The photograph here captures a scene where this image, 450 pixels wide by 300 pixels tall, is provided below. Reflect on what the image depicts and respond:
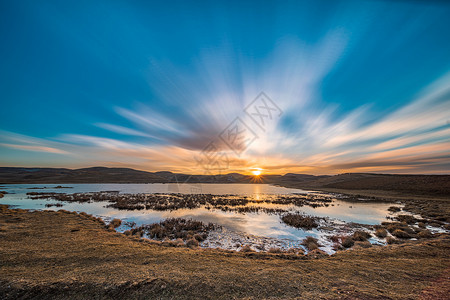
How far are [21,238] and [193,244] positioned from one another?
10481 millimetres

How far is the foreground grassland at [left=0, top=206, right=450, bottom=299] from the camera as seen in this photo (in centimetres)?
533

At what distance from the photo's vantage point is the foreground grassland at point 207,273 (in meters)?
5.33

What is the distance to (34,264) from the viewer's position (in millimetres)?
6875

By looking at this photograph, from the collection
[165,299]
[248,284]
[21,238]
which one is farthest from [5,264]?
[248,284]

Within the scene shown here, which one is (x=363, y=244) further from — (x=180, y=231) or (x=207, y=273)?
(x=180, y=231)

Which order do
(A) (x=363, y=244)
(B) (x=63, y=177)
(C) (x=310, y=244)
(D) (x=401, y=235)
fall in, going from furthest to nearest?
(B) (x=63, y=177) < (D) (x=401, y=235) < (A) (x=363, y=244) < (C) (x=310, y=244)

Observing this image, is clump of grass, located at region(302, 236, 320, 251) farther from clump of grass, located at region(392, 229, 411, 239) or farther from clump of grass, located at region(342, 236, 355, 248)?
clump of grass, located at region(392, 229, 411, 239)

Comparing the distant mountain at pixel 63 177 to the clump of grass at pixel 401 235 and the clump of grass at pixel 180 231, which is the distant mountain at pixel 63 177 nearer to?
the clump of grass at pixel 180 231

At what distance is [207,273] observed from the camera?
21.2 feet

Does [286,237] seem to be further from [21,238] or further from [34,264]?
[21,238]

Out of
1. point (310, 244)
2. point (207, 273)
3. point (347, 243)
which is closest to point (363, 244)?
point (347, 243)

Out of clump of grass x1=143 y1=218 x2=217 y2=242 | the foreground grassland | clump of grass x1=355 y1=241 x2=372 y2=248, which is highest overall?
the foreground grassland

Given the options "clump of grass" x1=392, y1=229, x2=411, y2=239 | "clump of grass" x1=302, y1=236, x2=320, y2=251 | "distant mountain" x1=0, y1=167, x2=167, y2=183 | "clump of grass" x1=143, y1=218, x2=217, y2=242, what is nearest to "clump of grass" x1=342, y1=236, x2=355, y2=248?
"clump of grass" x1=302, y1=236, x2=320, y2=251

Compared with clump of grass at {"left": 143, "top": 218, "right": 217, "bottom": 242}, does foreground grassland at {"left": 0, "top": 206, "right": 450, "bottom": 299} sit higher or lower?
higher
